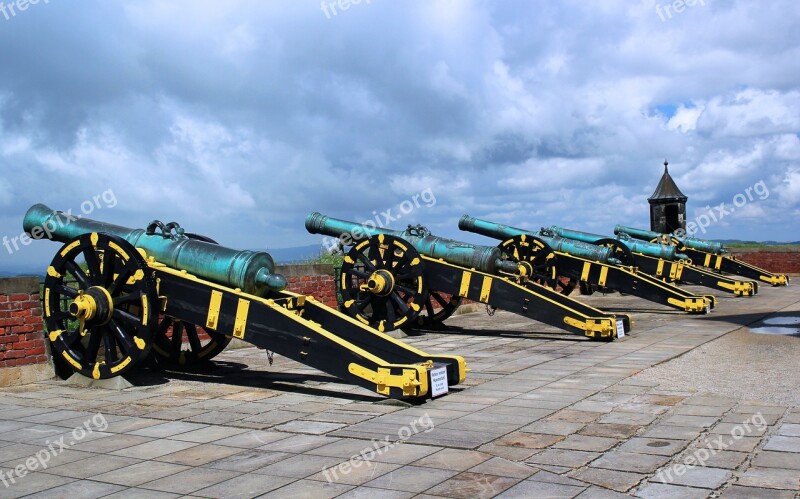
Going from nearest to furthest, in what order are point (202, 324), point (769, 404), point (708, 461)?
point (708, 461), point (769, 404), point (202, 324)

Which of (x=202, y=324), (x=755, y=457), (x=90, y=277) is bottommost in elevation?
(x=755, y=457)

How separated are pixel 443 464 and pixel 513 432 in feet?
2.93

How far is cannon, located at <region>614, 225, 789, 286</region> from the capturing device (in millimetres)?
22141

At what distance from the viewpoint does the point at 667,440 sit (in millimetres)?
4883

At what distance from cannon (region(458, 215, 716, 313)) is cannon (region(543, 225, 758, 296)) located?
2438 millimetres

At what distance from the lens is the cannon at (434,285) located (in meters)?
10.7

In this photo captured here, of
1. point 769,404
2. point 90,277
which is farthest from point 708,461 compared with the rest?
point 90,277

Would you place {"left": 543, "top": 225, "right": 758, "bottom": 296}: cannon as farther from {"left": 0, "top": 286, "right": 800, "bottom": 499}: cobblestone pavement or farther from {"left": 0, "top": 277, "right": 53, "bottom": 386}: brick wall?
{"left": 0, "top": 277, "right": 53, "bottom": 386}: brick wall

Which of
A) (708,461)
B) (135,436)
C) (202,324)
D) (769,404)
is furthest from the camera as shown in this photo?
(202,324)

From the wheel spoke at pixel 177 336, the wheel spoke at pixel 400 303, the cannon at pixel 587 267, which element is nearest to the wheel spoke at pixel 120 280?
the wheel spoke at pixel 177 336

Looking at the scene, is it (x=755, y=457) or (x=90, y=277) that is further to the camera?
(x=90, y=277)

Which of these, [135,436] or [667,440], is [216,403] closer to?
[135,436]

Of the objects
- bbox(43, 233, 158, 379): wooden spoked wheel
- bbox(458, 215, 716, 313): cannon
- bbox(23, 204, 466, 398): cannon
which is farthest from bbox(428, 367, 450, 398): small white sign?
bbox(458, 215, 716, 313): cannon

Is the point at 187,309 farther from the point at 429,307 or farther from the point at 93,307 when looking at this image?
the point at 429,307
